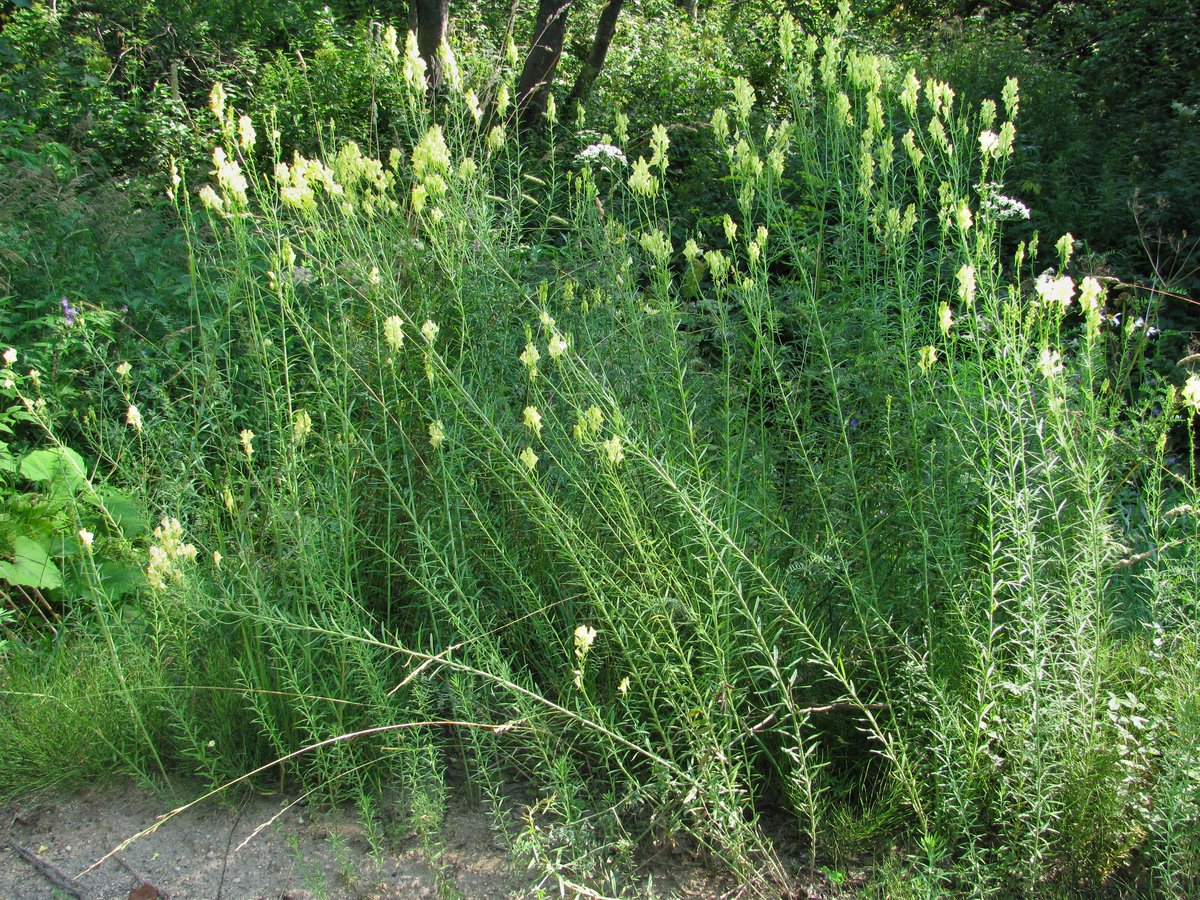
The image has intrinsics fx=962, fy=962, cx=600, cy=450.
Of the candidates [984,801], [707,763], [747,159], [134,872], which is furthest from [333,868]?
[747,159]

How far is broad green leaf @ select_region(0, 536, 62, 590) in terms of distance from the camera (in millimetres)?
3344

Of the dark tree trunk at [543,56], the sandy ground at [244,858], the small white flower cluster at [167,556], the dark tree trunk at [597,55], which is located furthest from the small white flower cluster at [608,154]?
the dark tree trunk at [597,55]

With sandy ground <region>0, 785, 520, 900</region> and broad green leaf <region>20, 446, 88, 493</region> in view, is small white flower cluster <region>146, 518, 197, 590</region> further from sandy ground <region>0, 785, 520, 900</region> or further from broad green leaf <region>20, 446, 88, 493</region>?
broad green leaf <region>20, 446, 88, 493</region>

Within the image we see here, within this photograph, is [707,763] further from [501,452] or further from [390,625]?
[390,625]

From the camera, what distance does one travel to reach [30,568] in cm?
341

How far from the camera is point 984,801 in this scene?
7.22 feet

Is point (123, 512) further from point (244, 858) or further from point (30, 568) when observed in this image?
point (244, 858)

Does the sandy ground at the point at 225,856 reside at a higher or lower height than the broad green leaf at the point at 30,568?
lower

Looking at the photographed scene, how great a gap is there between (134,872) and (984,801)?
206 centimetres

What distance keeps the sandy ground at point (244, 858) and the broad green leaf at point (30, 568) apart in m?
0.95

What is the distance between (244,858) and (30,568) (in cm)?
163

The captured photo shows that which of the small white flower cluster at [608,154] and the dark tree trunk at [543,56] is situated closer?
→ the small white flower cluster at [608,154]

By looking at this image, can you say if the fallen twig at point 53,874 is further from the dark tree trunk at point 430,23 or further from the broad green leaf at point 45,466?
the dark tree trunk at point 430,23

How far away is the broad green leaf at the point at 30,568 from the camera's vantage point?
3.34 meters
